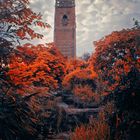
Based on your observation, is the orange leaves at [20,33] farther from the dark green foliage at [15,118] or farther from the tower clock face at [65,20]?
the tower clock face at [65,20]

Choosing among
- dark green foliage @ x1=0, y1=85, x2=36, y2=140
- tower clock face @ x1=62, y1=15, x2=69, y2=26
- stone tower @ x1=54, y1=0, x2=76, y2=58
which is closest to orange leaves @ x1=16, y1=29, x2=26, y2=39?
dark green foliage @ x1=0, y1=85, x2=36, y2=140

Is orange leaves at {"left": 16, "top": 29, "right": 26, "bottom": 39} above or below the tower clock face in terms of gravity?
below

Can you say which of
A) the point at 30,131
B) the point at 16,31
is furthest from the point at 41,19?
the point at 30,131

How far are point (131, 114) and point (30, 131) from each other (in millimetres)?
2663

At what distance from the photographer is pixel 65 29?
48.5 meters

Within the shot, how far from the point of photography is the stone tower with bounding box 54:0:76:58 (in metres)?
47.8

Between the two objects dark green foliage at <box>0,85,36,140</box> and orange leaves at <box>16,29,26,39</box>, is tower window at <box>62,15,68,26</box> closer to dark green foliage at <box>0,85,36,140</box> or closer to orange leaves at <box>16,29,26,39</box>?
dark green foliage at <box>0,85,36,140</box>

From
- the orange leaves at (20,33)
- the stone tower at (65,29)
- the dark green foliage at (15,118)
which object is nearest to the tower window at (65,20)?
the stone tower at (65,29)

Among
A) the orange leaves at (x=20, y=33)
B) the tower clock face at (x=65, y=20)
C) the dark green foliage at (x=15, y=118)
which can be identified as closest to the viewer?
the dark green foliage at (x=15, y=118)

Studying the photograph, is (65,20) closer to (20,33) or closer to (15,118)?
(20,33)

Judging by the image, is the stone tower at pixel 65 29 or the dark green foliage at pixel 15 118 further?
the stone tower at pixel 65 29

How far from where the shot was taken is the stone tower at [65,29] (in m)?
47.8

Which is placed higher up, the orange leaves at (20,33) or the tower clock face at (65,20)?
the tower clock face at (65,20)

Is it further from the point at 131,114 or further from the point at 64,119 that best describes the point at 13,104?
the point at 64,119
